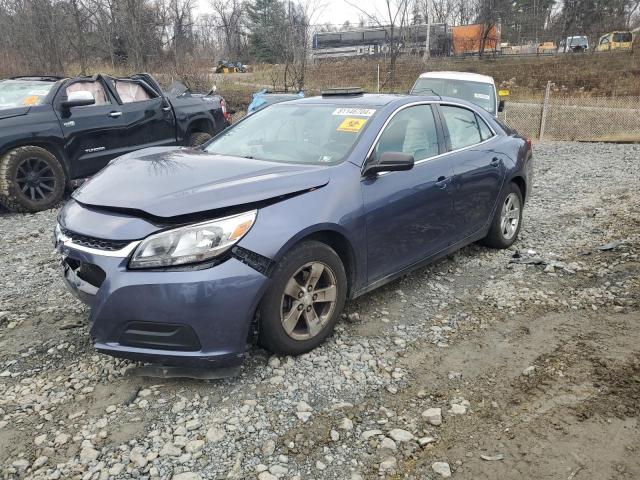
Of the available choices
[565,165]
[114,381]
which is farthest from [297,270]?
[565,165]

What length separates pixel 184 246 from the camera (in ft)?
8.85

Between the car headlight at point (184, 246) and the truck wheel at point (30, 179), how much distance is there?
4.78m

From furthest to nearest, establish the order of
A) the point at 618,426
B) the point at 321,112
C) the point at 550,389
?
the point at 321,112
the point at 550,389
the point at 618,426

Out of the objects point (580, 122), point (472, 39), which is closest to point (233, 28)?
point (472, 39)

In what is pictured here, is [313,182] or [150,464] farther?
[313,182]

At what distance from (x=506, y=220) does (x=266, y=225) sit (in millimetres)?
3270

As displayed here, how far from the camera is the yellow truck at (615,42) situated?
3519cm

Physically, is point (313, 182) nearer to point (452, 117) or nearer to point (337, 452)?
point (337, 452)

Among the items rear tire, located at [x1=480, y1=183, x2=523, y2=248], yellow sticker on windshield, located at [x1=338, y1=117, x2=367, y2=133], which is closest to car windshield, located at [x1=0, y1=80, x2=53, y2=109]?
yellow sticker on windshield, located at [x1=338, y1=117, x2=367, y2=133]

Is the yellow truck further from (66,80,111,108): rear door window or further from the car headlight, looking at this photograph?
the car headlight

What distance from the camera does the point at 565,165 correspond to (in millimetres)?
10516

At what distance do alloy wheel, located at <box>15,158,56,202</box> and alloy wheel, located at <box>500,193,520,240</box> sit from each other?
18.3ft

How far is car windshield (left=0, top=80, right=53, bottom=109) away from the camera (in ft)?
23.0

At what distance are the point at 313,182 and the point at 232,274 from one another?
0.84m
